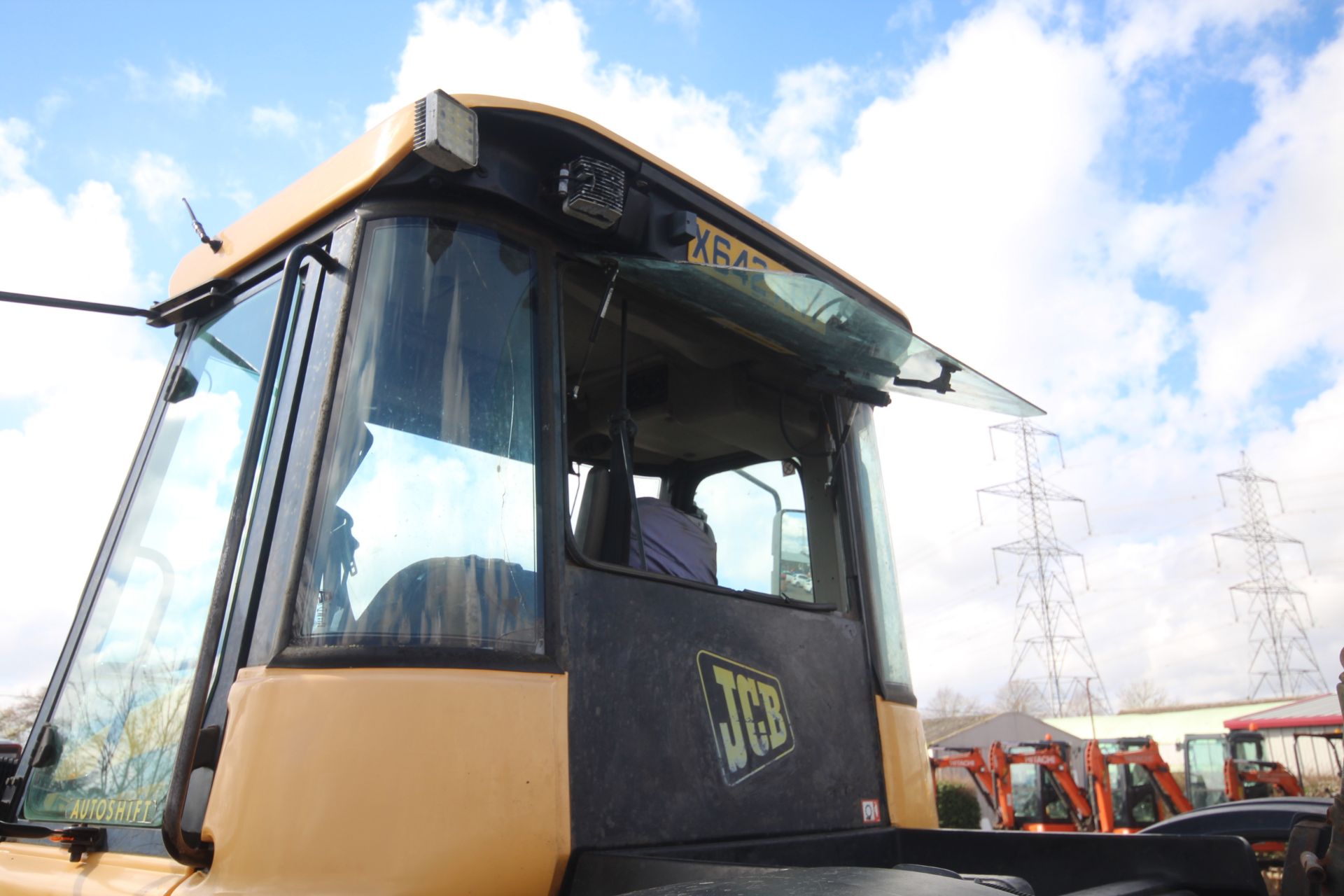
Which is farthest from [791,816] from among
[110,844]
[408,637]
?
[110,844]

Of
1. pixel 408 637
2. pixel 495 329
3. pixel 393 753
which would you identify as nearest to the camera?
pixel 393 753

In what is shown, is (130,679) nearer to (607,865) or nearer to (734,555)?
(607,865)

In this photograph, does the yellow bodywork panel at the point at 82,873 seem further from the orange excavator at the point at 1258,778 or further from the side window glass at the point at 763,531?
the orange excavator at the point at 1258,778

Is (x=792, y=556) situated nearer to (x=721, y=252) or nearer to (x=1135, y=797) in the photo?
(x=721, y=252)

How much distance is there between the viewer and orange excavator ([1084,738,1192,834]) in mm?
17812

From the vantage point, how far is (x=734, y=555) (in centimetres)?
325

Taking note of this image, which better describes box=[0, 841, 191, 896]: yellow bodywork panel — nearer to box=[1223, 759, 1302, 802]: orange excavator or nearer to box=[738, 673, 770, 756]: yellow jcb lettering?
box=[738, 673, 770, 756]: yellow jcb lettering

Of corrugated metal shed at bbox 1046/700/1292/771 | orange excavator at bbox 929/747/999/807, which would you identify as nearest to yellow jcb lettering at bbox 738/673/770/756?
orange excavator at bbox 929/747/999/807

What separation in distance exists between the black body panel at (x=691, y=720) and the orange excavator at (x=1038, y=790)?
1758cm

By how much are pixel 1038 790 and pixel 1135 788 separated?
167cm

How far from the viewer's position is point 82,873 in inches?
81.8

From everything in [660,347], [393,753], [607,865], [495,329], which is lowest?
[607,865]

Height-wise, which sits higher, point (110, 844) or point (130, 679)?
point (130, 679)

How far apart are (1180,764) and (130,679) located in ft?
155
